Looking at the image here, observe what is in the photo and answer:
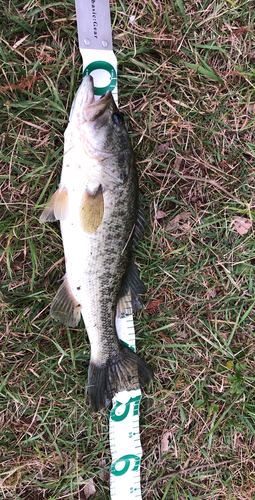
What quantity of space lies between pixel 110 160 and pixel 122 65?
1.02 meters

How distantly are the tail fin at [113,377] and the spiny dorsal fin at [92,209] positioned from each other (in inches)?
39.3

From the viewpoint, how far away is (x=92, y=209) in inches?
72.1

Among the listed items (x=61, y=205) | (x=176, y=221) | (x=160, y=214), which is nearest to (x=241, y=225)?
(x=176, y=221)

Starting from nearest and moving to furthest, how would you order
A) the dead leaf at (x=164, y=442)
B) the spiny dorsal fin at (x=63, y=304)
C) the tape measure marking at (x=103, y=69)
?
the spiny dorsal fin at (x=63, y=304) < the tape measure marking at (x=103, y=69) < the dead leaf at (x=164, y=442)

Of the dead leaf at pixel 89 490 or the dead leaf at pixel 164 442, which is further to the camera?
the dead leaf at pixel 164 442

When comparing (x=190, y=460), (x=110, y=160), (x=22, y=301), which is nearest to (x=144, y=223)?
(x=110, y=160)

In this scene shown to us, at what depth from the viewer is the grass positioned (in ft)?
7.14

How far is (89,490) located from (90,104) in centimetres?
285

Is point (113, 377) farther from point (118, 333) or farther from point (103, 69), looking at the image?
point (103, 69)

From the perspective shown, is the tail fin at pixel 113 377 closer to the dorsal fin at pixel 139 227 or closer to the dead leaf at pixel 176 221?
the dorsal fin at pixel 139 227

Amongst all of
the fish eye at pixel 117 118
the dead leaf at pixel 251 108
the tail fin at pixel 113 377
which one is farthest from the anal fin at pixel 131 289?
the dead leaf at pixel 251 108

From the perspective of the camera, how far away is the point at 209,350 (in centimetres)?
263

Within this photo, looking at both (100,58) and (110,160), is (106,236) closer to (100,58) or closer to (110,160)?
(110,160)

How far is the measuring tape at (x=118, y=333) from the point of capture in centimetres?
217
